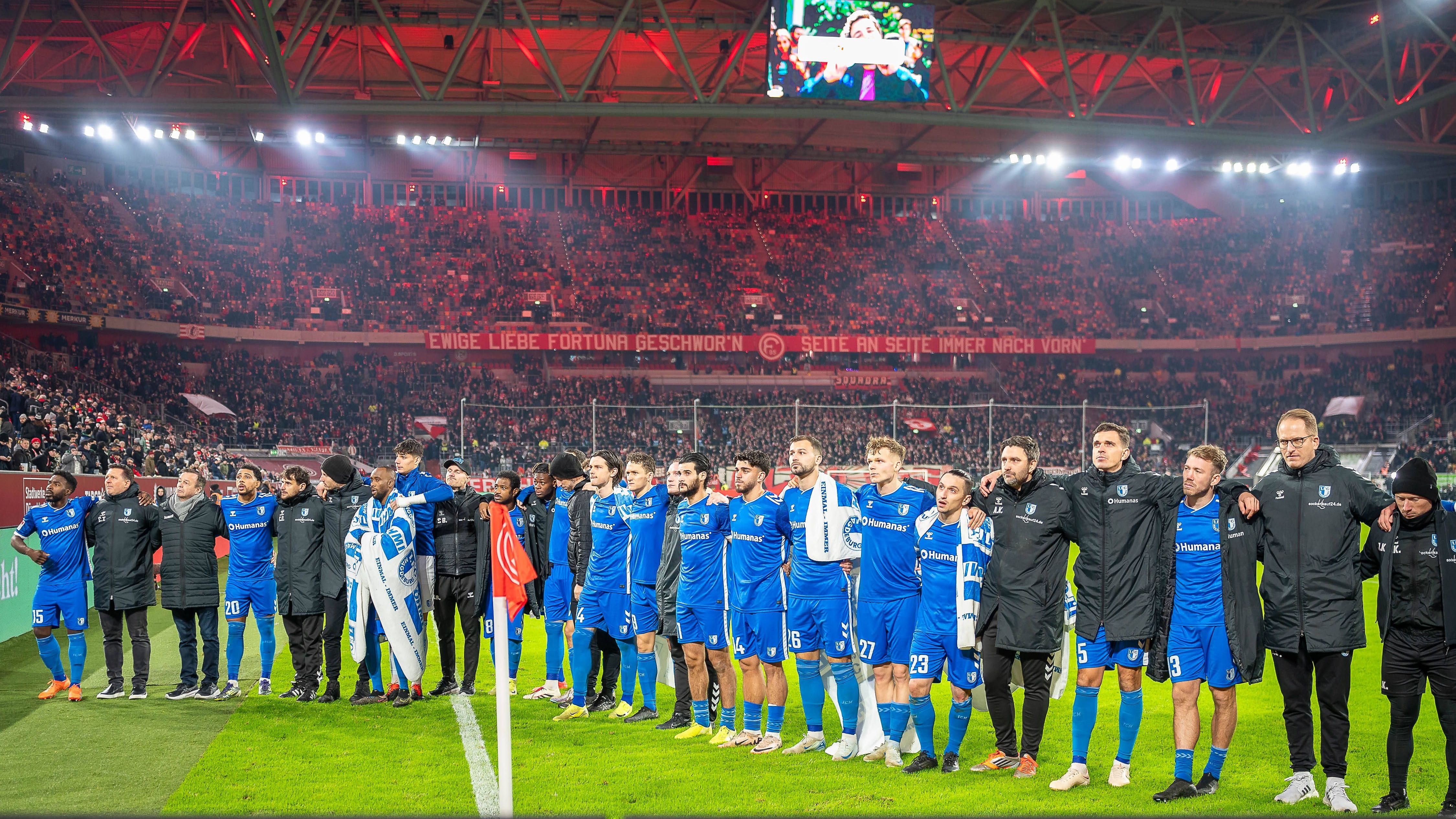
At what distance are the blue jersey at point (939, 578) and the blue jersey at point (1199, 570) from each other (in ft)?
4.42

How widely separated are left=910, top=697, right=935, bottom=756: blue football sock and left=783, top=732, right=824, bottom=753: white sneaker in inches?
33.0

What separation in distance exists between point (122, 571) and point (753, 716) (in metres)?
6.13

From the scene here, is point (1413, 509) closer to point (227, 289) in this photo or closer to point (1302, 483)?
point (1302, 483)

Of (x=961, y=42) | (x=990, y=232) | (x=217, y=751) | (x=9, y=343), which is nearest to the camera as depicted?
(x=217, y=751)

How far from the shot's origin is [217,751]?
794 centimetres

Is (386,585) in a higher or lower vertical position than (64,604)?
higher

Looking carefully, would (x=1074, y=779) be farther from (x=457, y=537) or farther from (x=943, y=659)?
(x=457, y=537)

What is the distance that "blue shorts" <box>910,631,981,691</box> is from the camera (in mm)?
7152

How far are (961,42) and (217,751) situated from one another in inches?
833

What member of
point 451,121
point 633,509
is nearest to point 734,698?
point 633,509

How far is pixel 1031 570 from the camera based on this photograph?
6.90 meters

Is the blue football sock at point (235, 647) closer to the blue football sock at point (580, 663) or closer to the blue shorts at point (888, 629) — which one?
the blue football sock at point (580, 663)

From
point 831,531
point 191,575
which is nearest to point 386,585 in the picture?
point 191,575

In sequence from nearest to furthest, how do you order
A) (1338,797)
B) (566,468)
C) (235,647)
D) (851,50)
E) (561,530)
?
(1338,797) < (561,530) < (566,468) < (235,647) < (851,50)
